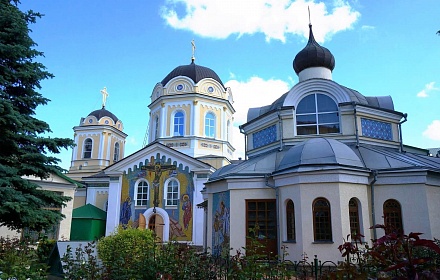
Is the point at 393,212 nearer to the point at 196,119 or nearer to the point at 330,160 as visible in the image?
the point at 330,160

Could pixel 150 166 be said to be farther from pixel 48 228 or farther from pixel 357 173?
pixel 357 173

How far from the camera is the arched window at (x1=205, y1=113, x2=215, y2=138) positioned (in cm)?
2562

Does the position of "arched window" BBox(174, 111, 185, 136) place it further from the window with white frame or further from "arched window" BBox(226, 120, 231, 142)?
the window with white frame

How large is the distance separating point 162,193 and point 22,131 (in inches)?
490

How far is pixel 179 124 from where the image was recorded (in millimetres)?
25562

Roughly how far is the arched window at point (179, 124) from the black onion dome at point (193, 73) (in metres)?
2.79

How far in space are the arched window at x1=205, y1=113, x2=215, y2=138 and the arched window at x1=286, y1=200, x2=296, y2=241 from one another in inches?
552

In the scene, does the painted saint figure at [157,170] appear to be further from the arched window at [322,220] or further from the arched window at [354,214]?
the arched window at [354,214]

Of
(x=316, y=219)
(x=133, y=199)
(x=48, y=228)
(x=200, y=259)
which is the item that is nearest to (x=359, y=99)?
(x=316, y=219)

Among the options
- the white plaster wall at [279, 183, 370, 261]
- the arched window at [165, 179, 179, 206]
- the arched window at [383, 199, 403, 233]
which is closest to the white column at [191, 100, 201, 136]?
the arched window at [165, 179, 179, 206]

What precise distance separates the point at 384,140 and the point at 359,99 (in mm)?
2059

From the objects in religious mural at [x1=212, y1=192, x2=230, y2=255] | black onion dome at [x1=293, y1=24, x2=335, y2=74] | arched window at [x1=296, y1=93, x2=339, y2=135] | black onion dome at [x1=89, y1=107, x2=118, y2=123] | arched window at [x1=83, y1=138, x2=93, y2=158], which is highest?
black onion dome at [x1=89, y1=107, x2=118, y2=123]

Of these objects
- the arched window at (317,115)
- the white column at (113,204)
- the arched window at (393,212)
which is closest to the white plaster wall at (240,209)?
the arched window at (317,115)

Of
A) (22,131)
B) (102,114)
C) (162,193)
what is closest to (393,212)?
(22,131)
